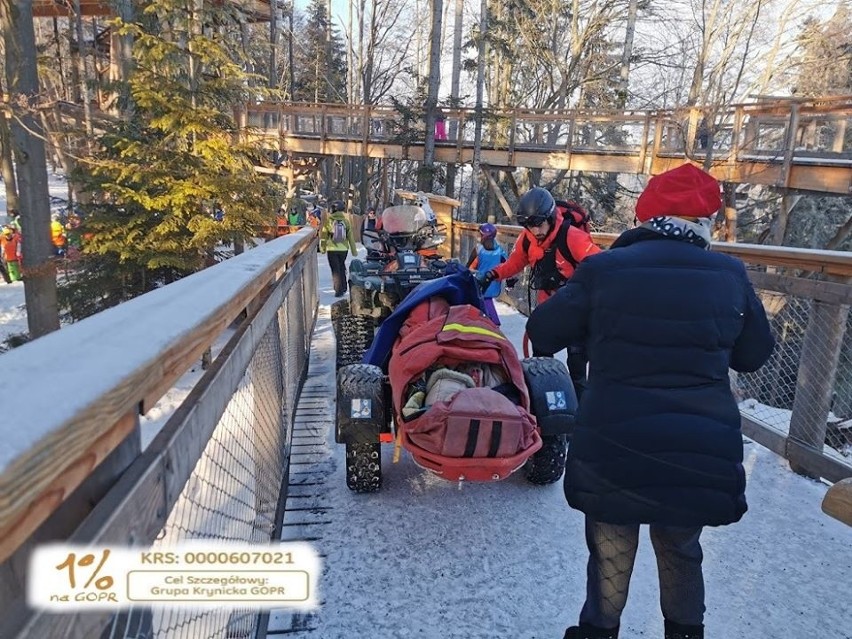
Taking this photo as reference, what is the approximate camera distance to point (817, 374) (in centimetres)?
374

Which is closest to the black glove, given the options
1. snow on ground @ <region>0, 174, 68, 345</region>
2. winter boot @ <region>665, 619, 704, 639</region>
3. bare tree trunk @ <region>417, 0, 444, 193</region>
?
winter boot @ <region>665, 619, 704, 639</region>

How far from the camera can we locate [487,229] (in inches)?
290

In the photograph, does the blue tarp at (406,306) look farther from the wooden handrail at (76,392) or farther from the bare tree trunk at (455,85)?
the bare tree trunk at (455,85)

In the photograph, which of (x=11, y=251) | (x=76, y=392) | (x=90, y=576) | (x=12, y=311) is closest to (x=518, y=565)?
(x=90, y=576)

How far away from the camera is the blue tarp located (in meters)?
3.82

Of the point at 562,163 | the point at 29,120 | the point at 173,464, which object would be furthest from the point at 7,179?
the point at 173,464

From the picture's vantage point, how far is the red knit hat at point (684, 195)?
194 centimetres

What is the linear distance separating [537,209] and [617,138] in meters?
18.8

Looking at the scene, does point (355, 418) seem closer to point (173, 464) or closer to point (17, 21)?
point (173, 464)

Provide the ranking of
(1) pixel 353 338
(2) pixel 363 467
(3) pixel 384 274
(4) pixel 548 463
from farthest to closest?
(3) pixel 384 274
(1) pixel 353 338
(4) pixel 548 463
(2) pixel 363 467

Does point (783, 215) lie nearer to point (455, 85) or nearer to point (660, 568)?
point (660, 568)

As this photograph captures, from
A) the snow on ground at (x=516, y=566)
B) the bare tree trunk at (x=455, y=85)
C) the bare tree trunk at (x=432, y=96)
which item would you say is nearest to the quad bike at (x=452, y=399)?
the snow on ground at (x=516, y=566)

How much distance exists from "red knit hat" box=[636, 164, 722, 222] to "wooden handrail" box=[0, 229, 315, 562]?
1.49 m

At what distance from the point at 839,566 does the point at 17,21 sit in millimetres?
11067
